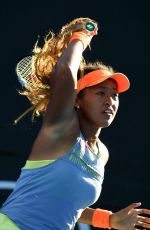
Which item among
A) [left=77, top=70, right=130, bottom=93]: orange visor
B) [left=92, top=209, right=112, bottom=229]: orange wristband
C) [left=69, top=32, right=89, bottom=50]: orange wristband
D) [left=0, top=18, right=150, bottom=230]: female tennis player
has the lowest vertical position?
[left=92, top=209, right=112, bottom=229]: orange wristband

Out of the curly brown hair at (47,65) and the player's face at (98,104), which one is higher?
the curly brown hair at (47,65)

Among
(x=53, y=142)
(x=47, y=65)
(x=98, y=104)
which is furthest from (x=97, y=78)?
(x=53, y=142)

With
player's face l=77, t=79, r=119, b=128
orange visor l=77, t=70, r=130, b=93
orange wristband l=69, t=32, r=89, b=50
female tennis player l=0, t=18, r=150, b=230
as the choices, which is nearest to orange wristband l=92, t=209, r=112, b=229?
female tennis player l=0, t=18, r=150, b=230

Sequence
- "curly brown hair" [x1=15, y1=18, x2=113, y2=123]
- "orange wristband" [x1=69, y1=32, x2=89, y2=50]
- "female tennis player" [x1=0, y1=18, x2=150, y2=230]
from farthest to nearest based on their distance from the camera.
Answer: "curly brown hair" [x1=15, y1=18, x2=113, y2=123] → "orange wristband" [x1=69, y1=32, x2=89, y2=50] → "female tennis player" [x1=0, y1=18, x2=150, y2=230]

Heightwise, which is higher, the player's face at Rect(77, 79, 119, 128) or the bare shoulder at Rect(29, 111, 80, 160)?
the player's face at Rect(77, 79, 119, 128)

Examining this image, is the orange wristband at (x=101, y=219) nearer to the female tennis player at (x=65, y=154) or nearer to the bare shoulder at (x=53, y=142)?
the female tennis player at (x=65, y=154)

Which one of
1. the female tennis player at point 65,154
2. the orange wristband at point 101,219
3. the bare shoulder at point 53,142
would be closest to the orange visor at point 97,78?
the female tennis player at point 65,154

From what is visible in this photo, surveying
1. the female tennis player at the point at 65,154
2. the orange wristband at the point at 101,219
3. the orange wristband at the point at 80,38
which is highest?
the orange wristband at the point at 80,38

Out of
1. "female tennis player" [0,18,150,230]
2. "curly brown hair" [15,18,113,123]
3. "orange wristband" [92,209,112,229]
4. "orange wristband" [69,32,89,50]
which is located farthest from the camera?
"orange wristband" [92,209,112,229]

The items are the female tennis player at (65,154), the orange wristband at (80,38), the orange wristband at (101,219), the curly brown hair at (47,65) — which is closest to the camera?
the female tennis player at (65,154)

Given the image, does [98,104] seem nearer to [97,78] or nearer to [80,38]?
[97,78]

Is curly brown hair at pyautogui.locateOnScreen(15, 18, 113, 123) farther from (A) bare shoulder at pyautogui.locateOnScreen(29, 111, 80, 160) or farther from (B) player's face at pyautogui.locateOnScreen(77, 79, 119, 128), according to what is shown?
(A) bare shoulder at pyautogui.locateOnScreen(29, 111, 80, 160)

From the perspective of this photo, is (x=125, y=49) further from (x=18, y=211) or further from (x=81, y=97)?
(x=18, y=211)

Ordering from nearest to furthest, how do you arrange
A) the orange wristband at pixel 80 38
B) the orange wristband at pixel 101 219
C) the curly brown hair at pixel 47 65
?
the orange wristband at pixel 80 38
the curly brown hair at pixel 47 65
the orange wristband at pixel 101 219
